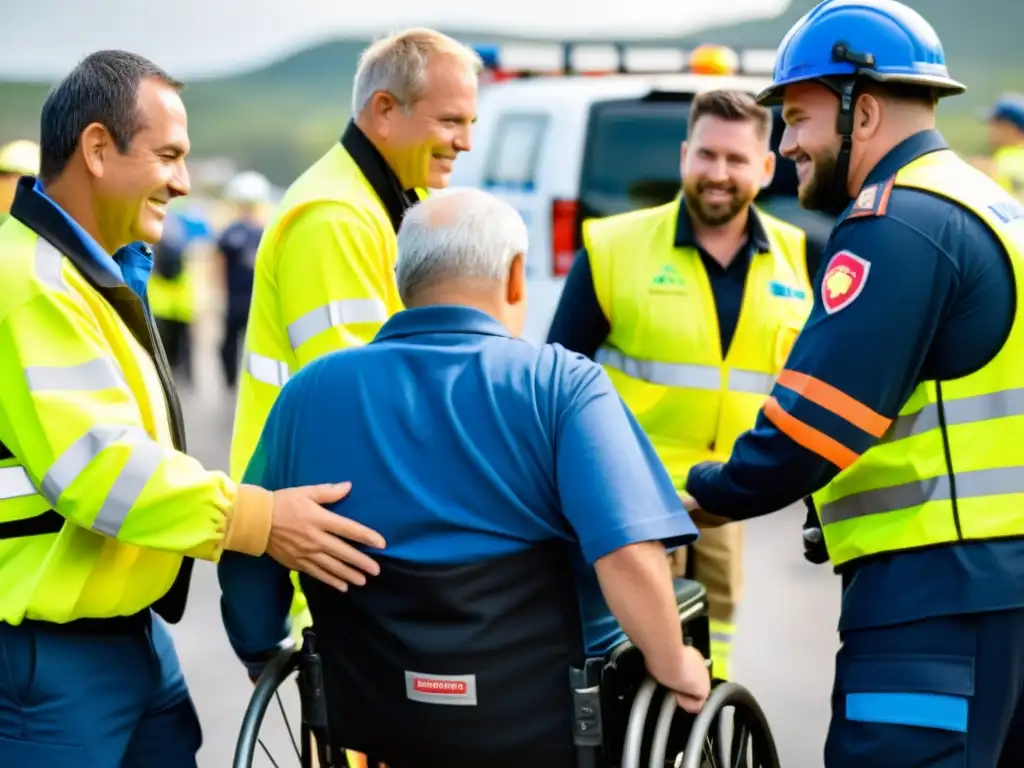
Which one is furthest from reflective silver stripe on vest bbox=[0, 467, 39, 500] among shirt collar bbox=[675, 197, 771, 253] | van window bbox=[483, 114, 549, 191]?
van window bbox=[483, 114, 549, 191]

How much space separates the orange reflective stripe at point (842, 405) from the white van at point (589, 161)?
5.61 meters

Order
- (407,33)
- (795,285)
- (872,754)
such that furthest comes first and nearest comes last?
(795,285)
(407,33)
(872,754)

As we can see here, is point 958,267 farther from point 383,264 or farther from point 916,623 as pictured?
point 383,264

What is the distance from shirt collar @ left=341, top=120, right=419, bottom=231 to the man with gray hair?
96 cm

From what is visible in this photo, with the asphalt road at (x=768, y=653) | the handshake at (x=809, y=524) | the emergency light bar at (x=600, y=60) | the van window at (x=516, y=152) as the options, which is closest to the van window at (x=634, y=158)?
the van window at (x=516, y=152)

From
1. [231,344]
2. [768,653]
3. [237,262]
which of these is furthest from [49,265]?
[231,344]

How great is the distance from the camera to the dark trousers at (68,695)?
290 centimetres

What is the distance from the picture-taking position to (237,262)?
45.4 ft

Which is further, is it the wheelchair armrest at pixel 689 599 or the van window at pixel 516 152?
the van window at pixel 516 152

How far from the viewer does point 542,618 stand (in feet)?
8.92

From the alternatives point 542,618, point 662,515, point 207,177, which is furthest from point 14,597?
point 207,177

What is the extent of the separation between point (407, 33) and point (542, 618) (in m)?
1.78

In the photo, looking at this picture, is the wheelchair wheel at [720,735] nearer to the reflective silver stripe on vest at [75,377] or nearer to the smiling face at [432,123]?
the reflective silver stripe on vest at [75,377]

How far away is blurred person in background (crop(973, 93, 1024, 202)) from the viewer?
30.0 feet
